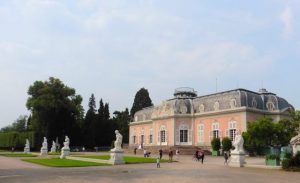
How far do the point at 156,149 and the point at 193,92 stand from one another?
1722 cm

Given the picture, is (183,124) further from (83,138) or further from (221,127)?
(83,138)

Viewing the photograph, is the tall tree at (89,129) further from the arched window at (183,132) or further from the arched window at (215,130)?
the arched window at (215,130)

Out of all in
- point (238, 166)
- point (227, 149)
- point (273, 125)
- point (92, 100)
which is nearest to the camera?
point (238, 166)

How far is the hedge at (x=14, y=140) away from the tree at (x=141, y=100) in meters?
23.6

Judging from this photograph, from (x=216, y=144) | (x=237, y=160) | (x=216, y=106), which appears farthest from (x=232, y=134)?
(x=237, y=160)

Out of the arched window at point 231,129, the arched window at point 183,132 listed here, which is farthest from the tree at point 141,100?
the arched window at point 231,129

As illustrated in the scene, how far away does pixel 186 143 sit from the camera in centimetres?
6238

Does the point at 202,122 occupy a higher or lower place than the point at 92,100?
lower

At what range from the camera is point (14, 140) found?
265ft

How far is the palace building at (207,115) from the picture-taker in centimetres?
5614

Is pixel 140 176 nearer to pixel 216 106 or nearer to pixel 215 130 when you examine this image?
pixel 215 130

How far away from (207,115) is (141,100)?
29.3 metres

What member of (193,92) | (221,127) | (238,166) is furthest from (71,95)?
(238,166)

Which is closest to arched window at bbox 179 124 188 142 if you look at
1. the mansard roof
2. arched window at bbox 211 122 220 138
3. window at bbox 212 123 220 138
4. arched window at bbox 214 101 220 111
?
the mansard roof
